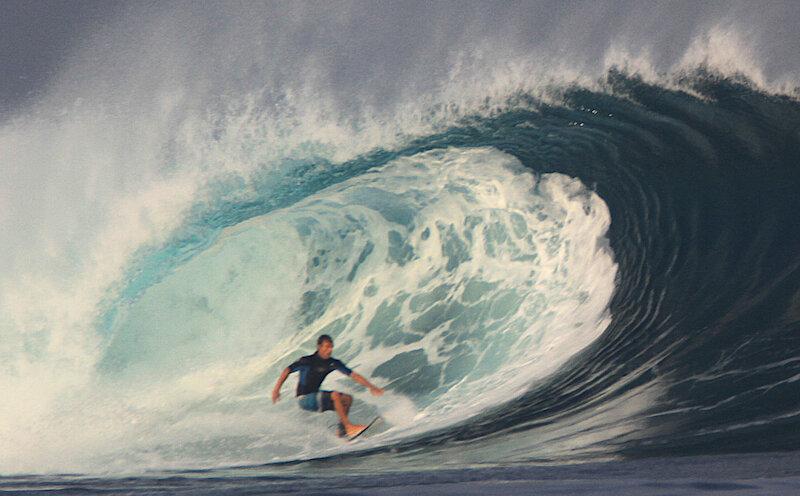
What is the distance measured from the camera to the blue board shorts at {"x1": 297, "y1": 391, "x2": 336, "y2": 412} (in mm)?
4758

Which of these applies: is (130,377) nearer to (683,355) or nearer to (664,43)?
(683,355)

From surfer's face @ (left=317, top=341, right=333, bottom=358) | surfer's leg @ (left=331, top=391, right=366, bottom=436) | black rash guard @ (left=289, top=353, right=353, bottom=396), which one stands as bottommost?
surfer's leg @ (left=331, top=391, right=366, bottom=436)

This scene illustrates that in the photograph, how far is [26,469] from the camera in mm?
5000

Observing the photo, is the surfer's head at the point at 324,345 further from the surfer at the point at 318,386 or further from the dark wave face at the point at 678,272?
the dark wave face at the point at 678,272

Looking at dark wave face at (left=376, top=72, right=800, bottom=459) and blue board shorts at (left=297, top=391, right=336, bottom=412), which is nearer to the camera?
dark wave face at (left=376, top=72, right=800, bottom=459)

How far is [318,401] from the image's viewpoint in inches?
187

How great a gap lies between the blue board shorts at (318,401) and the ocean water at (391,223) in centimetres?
31

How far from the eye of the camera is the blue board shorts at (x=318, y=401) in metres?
4.76

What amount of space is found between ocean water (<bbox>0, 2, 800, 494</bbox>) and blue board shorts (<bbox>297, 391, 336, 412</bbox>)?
0.31 m

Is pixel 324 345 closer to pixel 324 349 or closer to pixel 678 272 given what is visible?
pixel 324 349

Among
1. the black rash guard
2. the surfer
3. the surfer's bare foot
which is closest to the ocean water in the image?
the surfer's bare foot

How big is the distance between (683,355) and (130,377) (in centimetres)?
492

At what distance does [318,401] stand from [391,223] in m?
2.46

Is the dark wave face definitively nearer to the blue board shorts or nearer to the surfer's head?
the blue board shorts
